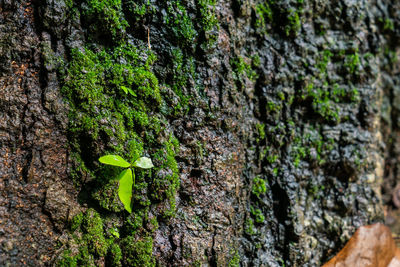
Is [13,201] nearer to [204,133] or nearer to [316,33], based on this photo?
[204,133]

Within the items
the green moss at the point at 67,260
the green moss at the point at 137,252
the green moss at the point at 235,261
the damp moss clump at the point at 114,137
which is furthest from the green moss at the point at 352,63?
the green moss at the point at 67,260

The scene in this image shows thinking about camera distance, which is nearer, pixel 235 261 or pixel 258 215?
pixel 235 261

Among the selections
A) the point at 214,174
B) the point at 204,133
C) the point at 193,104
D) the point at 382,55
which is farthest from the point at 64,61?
the point at 382,55

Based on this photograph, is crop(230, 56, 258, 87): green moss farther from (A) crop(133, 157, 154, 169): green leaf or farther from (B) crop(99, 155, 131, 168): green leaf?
(B) crop(99, 155, 131, 168): green leaf

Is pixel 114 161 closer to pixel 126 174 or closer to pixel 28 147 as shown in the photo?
pixel 126 174

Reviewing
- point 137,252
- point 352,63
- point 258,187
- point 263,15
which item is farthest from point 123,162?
point 352,63

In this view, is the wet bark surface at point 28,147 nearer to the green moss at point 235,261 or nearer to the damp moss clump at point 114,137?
the damp moss clump at point 114,137
